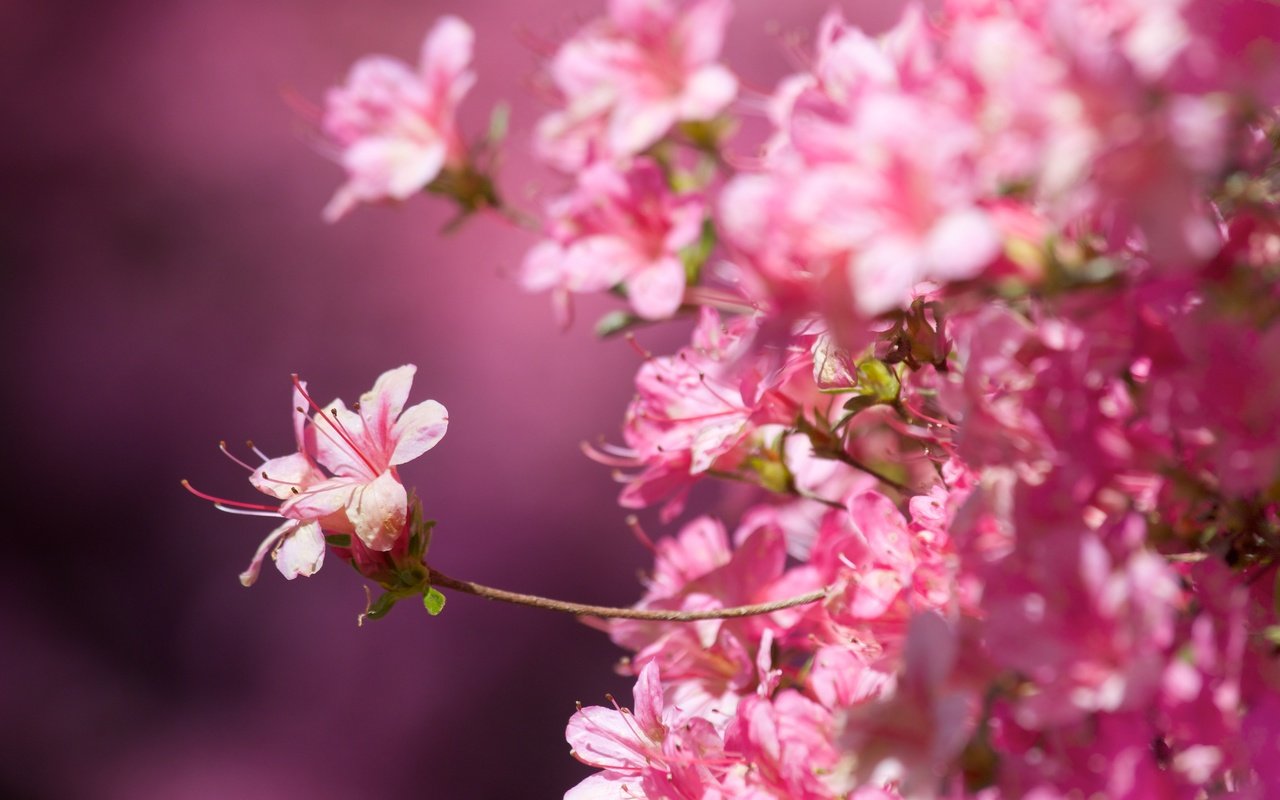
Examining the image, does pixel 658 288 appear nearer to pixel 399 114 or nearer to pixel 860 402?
pixel 860 402

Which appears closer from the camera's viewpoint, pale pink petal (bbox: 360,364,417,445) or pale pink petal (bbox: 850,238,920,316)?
pale pink petal (bbox: 850,238,920,316)

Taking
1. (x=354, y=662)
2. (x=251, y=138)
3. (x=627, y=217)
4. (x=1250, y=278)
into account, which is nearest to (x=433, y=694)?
(x=354, y=662)

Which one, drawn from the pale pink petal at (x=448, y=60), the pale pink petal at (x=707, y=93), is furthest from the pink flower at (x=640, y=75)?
the pale pink petal at (x=448, y=60)

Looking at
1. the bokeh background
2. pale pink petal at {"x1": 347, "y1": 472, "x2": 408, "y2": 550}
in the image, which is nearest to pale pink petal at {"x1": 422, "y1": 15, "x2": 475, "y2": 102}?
pale pink petal at {"x1": 347, "y1": 472, "x2": 408, "y2": 550}

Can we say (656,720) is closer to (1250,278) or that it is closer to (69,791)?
(1250,278)

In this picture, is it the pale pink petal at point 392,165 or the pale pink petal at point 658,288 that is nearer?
the pale pink petal at point 658,288

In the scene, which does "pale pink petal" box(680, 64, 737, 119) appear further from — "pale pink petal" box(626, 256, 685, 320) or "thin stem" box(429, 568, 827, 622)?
"thin stem" box(429, 568, 827, 622)

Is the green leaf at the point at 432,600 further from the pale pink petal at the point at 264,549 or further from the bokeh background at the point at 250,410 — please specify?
the bokeh background at the point at 250,410
